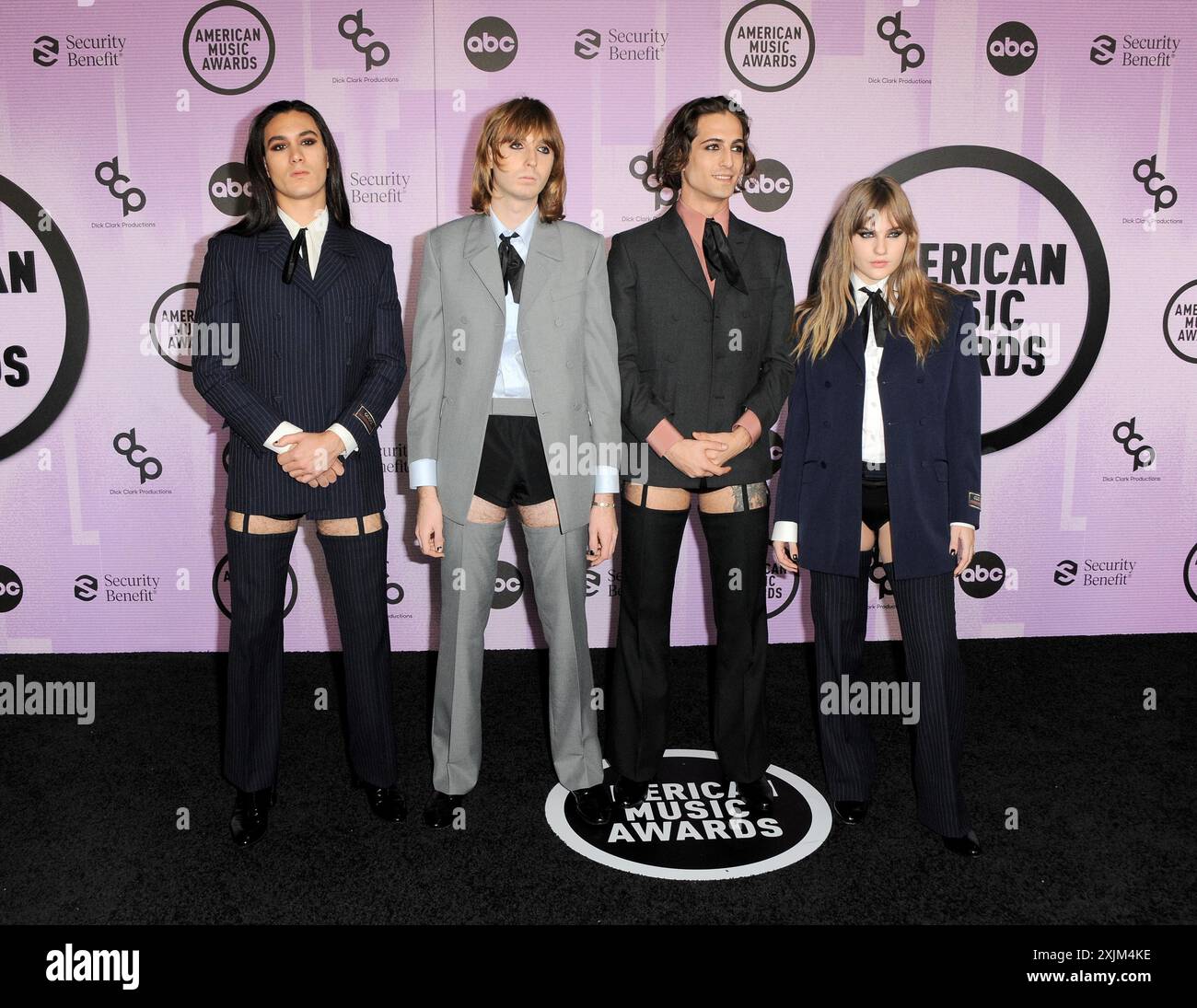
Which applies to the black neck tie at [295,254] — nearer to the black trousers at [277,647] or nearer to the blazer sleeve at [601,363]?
the black trousers at [277,647]

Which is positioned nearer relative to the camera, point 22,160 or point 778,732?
point 778,732

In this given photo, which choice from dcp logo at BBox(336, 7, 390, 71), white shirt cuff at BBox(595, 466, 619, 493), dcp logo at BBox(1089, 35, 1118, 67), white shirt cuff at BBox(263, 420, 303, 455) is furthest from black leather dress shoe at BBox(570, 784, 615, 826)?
dcp logo at BBox(1089, 35, 1118, 67)

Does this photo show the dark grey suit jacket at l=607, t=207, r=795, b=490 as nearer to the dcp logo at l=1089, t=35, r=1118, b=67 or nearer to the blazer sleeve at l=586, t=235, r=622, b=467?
the blazer sleeve at l=586, t=235, r=622, b=467

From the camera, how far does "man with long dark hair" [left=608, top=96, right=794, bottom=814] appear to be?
10.1 feet

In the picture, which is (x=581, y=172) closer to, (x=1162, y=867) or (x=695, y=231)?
(x=695, y=231)

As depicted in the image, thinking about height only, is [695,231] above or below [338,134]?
below


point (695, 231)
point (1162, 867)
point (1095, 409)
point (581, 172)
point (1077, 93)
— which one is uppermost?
point (1077, 93)

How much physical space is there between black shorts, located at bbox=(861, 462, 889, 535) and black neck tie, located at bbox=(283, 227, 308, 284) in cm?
183

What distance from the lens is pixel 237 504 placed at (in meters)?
3.03

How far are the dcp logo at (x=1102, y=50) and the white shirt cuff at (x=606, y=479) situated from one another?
11.7 ft

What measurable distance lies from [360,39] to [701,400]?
275cm

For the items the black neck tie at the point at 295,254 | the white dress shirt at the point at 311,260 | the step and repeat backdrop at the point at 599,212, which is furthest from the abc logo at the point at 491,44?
the black neck tie at the point at 295,254

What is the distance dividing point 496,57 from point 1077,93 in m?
2.81

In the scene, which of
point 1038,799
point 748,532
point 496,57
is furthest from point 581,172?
point 1038,799
